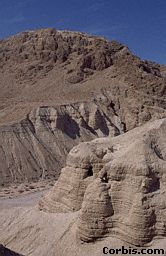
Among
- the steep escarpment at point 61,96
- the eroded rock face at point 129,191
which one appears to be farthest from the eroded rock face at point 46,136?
the eroded rock face at point 129,191

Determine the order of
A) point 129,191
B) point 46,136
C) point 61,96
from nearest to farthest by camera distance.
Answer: point 129,191 → point 46,136 → point 61,96

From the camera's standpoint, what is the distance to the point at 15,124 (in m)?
61.2

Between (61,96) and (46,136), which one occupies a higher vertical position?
(61,96)

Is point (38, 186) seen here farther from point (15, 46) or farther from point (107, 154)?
point (15, 46)

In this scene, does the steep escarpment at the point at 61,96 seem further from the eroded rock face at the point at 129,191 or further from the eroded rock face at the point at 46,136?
the eroded rock face at the point at 129,191

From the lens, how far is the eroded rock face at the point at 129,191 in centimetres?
1927

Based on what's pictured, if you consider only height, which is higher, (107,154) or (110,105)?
(110,105)

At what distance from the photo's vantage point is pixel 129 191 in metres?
19.9

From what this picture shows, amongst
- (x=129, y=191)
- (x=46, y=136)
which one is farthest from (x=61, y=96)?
(x=129, y=191)

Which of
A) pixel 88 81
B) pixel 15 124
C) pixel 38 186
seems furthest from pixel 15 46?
pixel 38 186

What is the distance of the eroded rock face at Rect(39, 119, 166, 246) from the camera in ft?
63.2

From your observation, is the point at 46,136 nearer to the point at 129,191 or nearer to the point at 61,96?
the point at 61,96

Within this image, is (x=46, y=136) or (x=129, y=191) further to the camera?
(x=46, y=136)

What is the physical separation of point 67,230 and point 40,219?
241 cm
